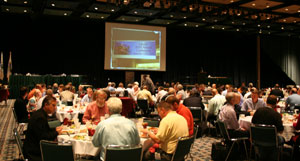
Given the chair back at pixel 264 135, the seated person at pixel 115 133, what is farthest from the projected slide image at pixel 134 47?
the seated person at pixel 115 133

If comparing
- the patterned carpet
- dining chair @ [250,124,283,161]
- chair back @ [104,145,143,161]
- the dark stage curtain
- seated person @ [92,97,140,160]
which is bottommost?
the patterned carpet

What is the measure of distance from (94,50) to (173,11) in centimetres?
708

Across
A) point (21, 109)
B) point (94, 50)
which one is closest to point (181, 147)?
point (21, 109)

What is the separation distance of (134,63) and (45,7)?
266 inches

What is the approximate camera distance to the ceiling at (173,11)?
14.5 metres

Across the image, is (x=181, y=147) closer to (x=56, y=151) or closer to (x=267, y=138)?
(x=56, y=151)

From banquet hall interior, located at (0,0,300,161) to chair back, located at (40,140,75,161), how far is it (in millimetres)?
5489

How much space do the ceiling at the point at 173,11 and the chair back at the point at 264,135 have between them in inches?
361

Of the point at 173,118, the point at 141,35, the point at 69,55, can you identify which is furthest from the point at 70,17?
the point at 173,118

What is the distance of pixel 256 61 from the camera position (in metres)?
25.7

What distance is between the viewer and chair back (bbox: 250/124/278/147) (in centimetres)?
461

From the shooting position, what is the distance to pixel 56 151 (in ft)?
10.2

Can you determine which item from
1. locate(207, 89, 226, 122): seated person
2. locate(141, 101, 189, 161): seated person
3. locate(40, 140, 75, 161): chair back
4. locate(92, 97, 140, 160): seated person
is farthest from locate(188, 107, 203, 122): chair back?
locate(40, 140, 75, 161): chair back

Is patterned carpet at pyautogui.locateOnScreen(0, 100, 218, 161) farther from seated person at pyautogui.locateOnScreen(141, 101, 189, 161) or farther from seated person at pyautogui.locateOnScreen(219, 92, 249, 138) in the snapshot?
seated person at pyautogui.locateOnScreen(141, 101, 189, 161)
